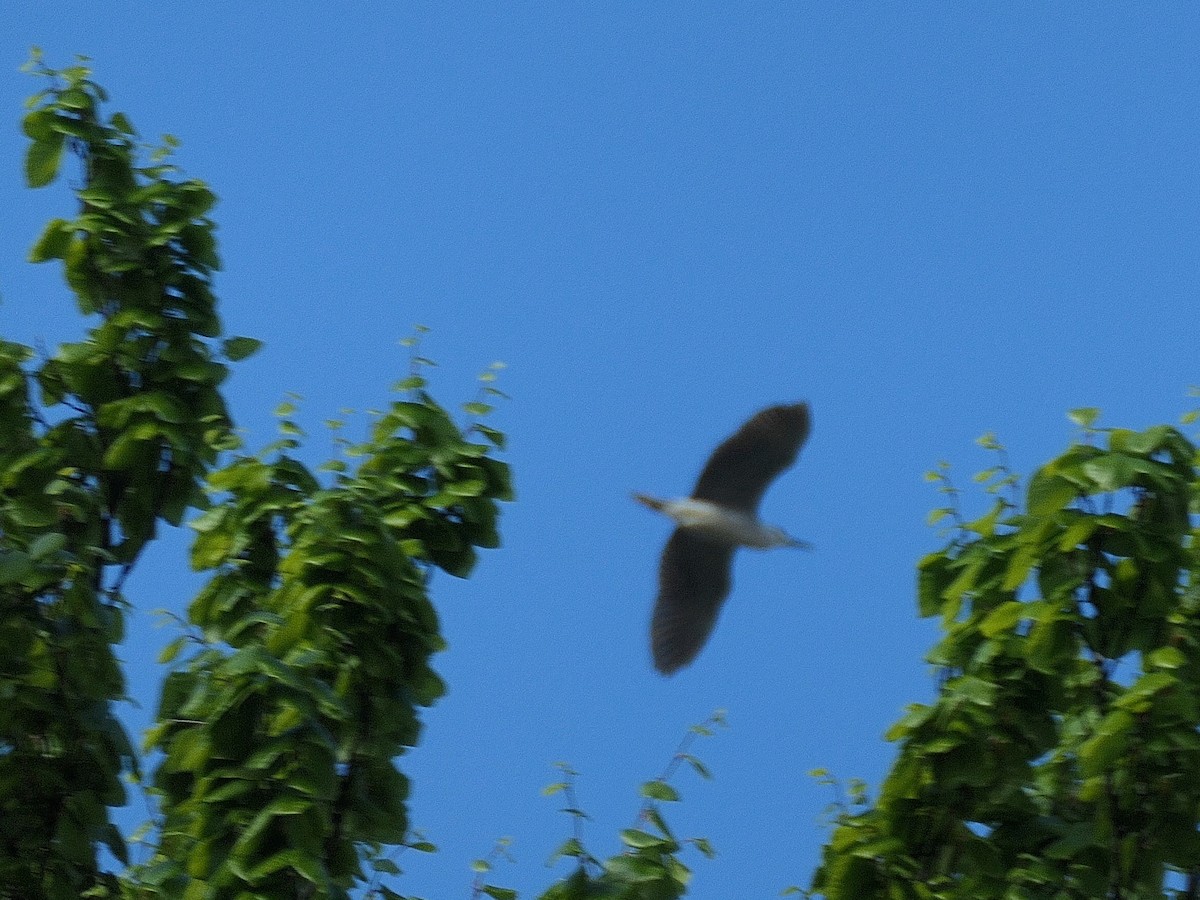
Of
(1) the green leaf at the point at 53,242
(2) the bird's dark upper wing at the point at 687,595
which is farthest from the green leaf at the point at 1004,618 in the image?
(2) the bird's dark upper wing at the point at 687,595

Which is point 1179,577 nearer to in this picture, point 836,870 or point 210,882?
point 836,870

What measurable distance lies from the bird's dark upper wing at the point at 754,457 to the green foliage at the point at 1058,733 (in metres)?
5.81

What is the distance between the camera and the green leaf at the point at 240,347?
10336 mm

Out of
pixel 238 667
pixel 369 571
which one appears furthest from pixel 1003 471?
pixel 238 667

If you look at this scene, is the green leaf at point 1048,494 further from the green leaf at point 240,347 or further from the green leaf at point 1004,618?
the green leaf at point 240,347

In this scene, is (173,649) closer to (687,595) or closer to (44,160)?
(44,160)

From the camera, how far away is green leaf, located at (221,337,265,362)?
1034 cm

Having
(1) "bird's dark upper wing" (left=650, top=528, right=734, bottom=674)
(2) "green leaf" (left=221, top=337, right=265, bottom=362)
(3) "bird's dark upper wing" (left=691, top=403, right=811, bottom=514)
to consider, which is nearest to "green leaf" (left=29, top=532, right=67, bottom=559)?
(2) "green leaf" (left=221, top=337, right=265, bottom=362)

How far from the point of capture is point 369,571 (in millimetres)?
8422

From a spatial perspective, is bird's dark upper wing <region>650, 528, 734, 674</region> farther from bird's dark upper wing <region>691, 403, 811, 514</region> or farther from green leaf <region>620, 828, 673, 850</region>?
green leaf <region>620, 828, 673, 850</region>

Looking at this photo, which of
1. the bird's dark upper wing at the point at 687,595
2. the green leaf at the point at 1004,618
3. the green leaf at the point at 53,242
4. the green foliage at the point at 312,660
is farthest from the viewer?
the bird's dark upper wing at the point at 687,595

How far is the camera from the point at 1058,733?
27.5 feet

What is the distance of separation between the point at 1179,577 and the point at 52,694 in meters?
5.20

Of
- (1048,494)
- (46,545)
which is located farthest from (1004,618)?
(46,545)
